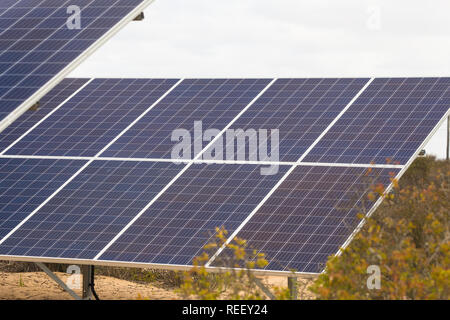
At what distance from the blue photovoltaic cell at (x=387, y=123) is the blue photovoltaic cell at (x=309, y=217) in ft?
2.14

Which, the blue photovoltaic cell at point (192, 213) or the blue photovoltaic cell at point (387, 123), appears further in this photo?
the blue photovoltaic cell at point (387, 123)

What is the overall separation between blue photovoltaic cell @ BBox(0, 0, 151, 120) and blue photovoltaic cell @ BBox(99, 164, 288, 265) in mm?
3607

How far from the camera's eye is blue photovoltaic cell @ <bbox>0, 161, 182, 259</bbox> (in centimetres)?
1841

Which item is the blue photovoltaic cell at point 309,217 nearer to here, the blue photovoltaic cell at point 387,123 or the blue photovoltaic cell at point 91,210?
the blue photovoltaic cell at point 387,123

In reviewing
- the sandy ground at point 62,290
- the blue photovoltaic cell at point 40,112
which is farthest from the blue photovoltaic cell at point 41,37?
the sandy ground at point 62,290

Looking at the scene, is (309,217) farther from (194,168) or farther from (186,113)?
(186,113)

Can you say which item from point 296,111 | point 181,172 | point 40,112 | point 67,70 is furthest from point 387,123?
point 40,112

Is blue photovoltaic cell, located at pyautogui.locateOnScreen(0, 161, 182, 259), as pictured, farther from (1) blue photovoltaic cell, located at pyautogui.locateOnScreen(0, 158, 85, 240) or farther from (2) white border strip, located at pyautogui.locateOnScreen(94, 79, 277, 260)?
(1) blue photovoltaic cell, located at pyautogui.locateOnScreen(0, 158, 85, 240)

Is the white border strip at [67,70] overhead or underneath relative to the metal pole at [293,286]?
overhead

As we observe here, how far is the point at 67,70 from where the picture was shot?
17.3 m

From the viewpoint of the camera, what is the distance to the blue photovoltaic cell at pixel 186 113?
2130 cm

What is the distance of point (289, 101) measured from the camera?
22016 mm

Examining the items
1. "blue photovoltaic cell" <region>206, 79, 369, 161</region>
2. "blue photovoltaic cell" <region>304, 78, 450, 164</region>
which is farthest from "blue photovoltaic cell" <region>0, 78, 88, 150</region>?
"blue photovoltaic cell" <region>304, 78, 450, 164</region>

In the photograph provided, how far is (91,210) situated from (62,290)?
7943 mm
